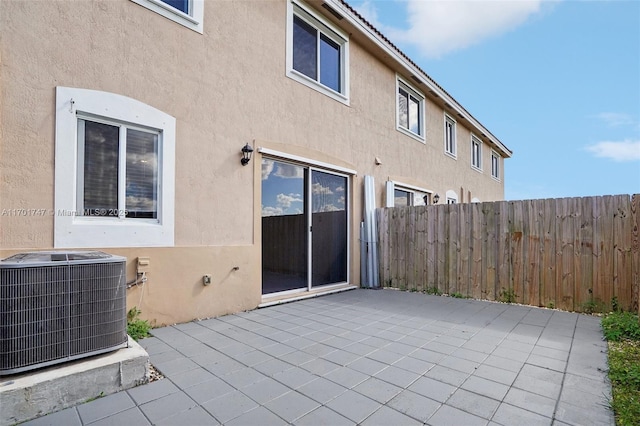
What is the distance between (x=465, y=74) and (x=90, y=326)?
51.4 feet

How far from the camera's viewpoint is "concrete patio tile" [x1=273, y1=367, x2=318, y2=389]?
2576 millimetres

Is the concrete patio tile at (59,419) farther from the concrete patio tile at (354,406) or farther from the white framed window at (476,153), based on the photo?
the white framed window at (476,153)

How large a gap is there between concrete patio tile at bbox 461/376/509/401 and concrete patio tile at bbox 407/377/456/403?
0.15m

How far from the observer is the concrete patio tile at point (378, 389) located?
235cm

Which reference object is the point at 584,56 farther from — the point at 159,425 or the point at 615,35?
the point at 159,425

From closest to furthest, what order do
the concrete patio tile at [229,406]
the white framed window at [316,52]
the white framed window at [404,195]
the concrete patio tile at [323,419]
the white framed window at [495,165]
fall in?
the concrete patio tile at [323,419], the concrete patio tile at [229,406], the white framed window at [316,52], the white framed window at [404,195], the white framed window at [495,165]

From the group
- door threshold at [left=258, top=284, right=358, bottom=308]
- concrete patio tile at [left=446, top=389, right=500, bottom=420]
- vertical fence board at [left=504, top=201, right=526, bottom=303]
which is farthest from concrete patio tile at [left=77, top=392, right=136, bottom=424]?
vertical fence board at [left=504, top=201, right=526, bottom=303]

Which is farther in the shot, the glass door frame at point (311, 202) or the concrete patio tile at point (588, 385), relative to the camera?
the glass door frame at point (311, 202)

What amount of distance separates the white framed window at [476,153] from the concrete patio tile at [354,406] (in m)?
14.5

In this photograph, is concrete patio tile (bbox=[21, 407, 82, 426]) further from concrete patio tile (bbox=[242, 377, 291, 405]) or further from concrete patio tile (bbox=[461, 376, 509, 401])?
concrete patio tile (bbox=[461, 376, 509, 401])

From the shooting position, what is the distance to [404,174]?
9266mm

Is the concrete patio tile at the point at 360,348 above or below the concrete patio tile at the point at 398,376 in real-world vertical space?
below

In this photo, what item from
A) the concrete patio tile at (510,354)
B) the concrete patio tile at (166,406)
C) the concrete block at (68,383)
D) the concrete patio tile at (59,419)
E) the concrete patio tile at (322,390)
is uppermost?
the concrete block at (68,383)

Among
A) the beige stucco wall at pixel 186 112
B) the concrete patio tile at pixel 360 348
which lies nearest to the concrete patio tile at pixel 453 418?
the concrete patio tile at pixel 360 348
